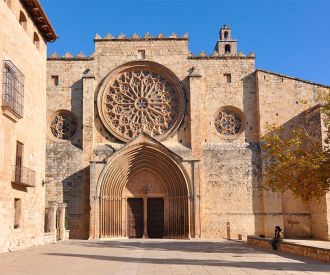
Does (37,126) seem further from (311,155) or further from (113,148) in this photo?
(311,155)

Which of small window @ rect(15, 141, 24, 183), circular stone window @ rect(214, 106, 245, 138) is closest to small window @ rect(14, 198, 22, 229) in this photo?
small window @ rect(15, 141, 24, 183)

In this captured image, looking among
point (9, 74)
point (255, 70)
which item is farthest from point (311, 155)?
point (255, 70)

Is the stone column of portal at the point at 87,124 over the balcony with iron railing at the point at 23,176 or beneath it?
over

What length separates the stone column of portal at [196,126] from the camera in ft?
75.9

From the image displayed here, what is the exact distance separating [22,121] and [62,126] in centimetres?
853

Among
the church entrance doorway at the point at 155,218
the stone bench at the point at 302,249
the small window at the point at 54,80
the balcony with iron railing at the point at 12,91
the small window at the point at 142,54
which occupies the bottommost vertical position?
the stone bench at the point at 302,249

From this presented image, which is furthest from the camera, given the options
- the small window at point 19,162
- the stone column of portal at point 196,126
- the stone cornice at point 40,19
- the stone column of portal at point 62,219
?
the stone column of portal at point 196,126

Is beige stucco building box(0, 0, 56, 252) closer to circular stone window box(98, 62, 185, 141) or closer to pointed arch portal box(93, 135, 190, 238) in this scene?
pointed arch portal box(93, 135, 190, 238)

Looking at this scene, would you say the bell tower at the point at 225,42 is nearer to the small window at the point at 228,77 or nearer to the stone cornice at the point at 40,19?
the small window at the point at 228,77

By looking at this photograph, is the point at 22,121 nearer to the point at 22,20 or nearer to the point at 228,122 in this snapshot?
the point at 22,20

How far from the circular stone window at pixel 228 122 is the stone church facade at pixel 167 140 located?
0.16 ft

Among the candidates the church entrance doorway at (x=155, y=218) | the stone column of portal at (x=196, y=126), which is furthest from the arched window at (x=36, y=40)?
the church entrance doorway at (x=155, y=218)

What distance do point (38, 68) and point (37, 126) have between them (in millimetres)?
2164

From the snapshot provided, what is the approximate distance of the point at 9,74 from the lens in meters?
14.8
